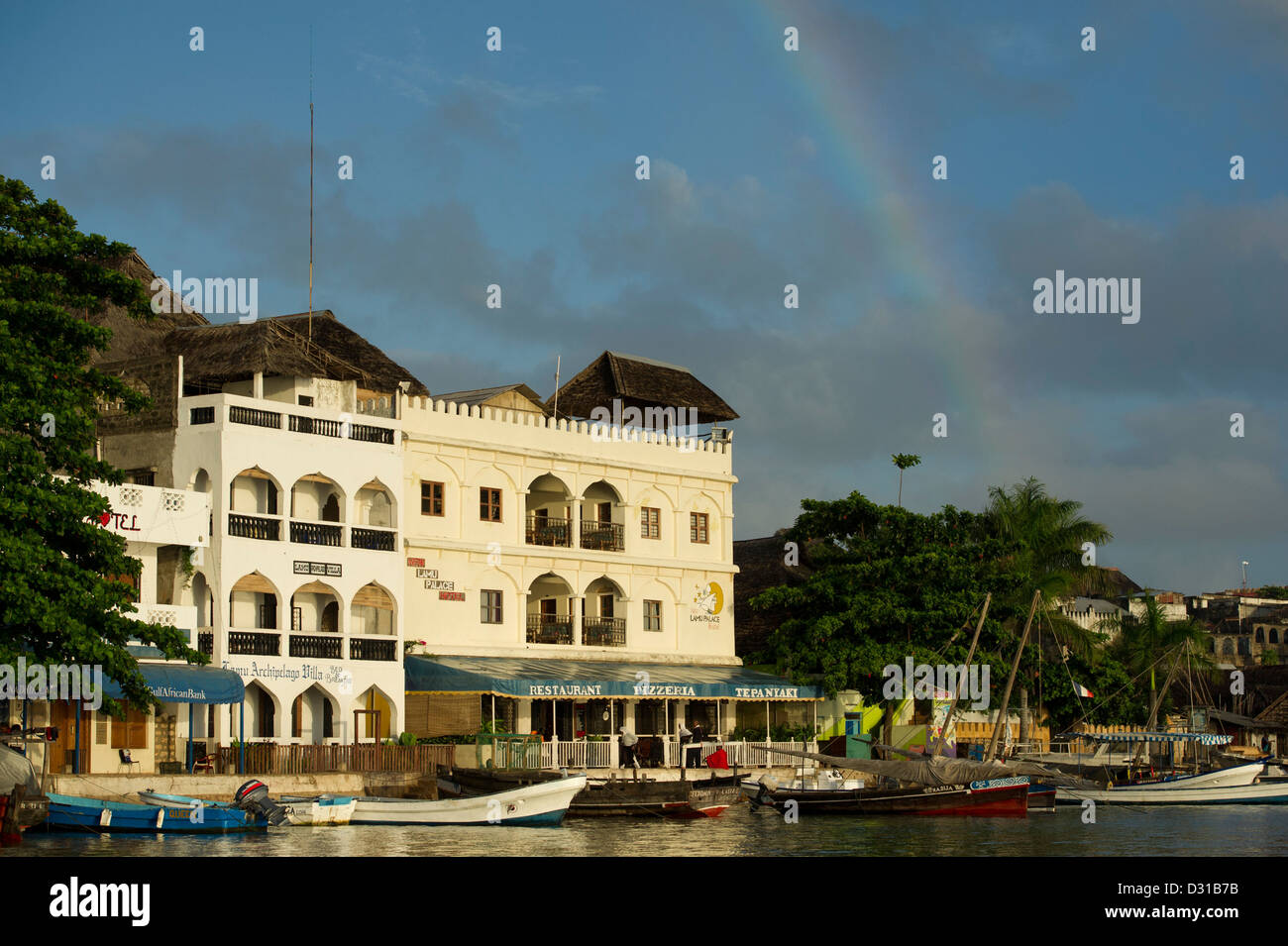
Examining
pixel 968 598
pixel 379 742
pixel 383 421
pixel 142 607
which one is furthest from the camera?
pixel 968 598

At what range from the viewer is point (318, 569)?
4434 cm

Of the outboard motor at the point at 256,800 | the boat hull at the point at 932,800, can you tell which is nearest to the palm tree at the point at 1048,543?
the boat hull at the point at 932,800

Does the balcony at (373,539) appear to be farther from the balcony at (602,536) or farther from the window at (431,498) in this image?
the balcony at (602,536)

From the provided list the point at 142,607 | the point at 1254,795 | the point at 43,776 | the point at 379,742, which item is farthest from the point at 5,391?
the point at 1254,795

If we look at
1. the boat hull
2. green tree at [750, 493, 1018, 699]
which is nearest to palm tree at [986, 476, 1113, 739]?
green tree at [750, 493, 1018, 699]

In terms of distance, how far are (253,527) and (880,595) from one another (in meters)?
21.0

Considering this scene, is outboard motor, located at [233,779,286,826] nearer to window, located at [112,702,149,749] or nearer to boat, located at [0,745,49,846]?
boat, located at [0,745,49,846]

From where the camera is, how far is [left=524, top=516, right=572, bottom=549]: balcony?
51875 millimetres

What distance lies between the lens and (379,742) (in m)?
42.9

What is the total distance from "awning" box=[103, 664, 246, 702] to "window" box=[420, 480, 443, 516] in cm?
972

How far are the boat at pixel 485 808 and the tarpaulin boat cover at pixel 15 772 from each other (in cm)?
771

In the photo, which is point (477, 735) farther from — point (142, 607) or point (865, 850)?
point (865, 850)

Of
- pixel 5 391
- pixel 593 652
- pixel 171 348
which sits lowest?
pixel 593 652

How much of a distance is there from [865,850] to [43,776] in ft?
55.0
